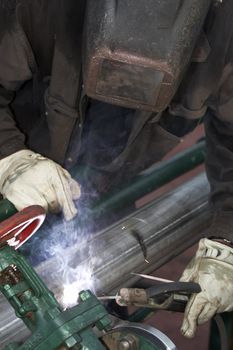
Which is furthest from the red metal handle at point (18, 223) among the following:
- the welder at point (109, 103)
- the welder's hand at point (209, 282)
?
the welder's hand at point (209, 282)

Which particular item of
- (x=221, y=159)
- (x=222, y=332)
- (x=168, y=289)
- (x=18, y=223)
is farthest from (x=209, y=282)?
(x=18, y=223)

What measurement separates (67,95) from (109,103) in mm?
Result: 104

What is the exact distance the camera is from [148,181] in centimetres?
194

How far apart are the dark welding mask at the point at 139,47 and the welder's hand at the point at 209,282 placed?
403 mm

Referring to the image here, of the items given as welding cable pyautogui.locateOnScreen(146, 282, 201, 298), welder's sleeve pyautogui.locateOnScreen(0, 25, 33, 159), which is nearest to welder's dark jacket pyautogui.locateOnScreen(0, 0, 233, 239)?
welder's sleeve pyautogui.locateOnScreen(0, 25, 33, 159)

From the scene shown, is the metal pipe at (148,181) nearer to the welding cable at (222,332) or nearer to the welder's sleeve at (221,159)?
the welder's sleeve at (221,159)

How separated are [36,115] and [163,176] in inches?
18.5

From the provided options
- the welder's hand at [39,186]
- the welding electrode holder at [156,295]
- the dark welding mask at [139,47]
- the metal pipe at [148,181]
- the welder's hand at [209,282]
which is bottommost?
the metal pipe at [148,181]

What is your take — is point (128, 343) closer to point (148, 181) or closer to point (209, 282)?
point (209, 282)

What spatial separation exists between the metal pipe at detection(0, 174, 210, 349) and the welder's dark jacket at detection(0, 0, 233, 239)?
7 cm

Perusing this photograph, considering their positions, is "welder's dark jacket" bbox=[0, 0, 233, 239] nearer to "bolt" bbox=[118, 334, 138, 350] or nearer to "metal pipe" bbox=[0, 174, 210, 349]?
"metal pipe" bbox=[0, 174, 210, 349]

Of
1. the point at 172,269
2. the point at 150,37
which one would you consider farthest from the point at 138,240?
the point at 172,269

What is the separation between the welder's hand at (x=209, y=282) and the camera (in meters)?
1.32

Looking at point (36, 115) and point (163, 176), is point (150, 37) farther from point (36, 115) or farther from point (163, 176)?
point (163, 176)
